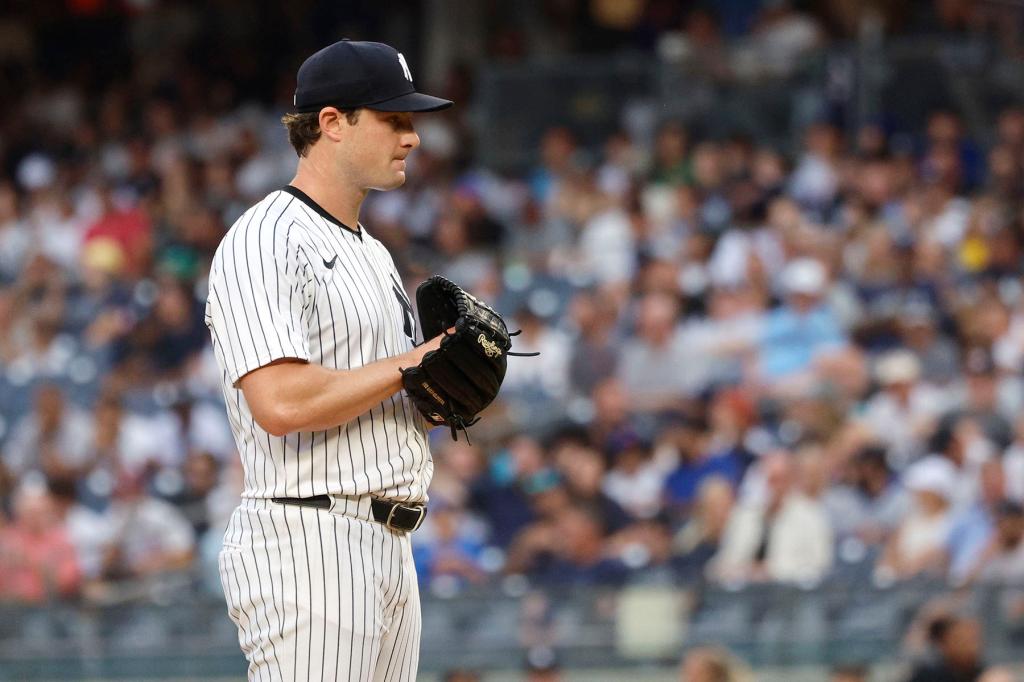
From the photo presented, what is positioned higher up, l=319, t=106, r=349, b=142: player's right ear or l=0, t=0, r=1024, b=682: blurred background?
l=319, t=106, r=349, b=142: player's right ear

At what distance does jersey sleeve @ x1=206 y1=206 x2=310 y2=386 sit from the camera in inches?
112

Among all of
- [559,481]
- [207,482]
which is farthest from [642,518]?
[207,482]

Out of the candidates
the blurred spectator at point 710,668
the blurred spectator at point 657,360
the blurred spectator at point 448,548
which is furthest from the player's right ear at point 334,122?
the blurred spectator at point 657,360

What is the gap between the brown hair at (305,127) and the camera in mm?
3021

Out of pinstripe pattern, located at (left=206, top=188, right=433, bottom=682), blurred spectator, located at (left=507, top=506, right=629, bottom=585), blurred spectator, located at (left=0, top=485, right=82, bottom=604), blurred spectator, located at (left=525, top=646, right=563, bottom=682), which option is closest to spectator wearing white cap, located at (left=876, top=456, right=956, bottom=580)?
blurred spectator, located at (left=507, top=506, right=629, bottom=585)

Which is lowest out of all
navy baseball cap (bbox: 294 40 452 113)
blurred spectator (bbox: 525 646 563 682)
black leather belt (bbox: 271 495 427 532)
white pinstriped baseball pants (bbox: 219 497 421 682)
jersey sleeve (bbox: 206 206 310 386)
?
blurred spectator (bbox: 525 646 563 682)

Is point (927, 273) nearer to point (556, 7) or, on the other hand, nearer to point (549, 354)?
point (549, 354)

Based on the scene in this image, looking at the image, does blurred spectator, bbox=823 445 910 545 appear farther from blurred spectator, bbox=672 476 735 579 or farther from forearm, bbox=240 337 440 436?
forearm, bbox=240 337 440 436

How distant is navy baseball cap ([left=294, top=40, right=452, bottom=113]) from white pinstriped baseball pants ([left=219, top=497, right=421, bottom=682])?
2.40 feet

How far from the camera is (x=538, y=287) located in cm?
952

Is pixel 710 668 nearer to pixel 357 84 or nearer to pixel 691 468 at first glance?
pixel 691 468

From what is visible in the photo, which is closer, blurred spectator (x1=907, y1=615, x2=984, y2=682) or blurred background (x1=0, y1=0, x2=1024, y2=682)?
blurred spectator (x1=907, y1=615, x2=984, y2=682)

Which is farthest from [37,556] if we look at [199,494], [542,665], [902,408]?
[902,408]

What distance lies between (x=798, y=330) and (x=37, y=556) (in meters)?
4.02
